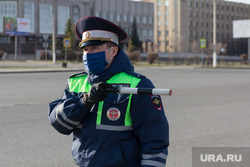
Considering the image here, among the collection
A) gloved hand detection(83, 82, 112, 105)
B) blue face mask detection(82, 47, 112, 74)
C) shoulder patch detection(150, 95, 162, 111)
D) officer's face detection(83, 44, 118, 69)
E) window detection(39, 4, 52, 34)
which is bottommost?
shoulder patch detection(150, 95, 162, 111)

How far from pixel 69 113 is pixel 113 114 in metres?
0.30

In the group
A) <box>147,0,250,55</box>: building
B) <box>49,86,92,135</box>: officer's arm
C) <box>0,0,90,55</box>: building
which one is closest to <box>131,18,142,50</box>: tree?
<box>0,0,90,55</box>: building

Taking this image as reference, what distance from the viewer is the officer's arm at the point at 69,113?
229cm

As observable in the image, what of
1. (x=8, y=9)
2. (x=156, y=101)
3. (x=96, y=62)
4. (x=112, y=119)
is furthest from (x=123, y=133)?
(x=8, y=9)

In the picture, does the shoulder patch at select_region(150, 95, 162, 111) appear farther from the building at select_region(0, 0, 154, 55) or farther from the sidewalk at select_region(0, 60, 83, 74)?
the building at select_region(0, 0, 154, 55)

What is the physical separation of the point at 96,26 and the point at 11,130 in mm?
5307

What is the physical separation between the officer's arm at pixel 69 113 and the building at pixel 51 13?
225ft

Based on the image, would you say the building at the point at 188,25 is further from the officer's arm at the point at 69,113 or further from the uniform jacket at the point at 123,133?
the uniform jacket at the point at 123,133

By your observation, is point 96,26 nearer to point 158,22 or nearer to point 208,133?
point 208,133

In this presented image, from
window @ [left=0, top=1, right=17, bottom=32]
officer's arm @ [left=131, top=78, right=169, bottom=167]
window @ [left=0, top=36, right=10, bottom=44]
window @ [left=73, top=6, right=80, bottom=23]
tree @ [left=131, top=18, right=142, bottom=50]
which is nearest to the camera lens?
officer's arm @ [left=131, top=78, right=169, bottom=167]

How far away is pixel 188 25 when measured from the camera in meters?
117

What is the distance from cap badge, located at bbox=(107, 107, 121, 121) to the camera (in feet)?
7.39

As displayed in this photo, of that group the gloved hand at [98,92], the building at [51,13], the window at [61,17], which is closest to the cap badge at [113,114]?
the gloved hand at [98,92]

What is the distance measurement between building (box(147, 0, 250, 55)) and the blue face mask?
351ft
